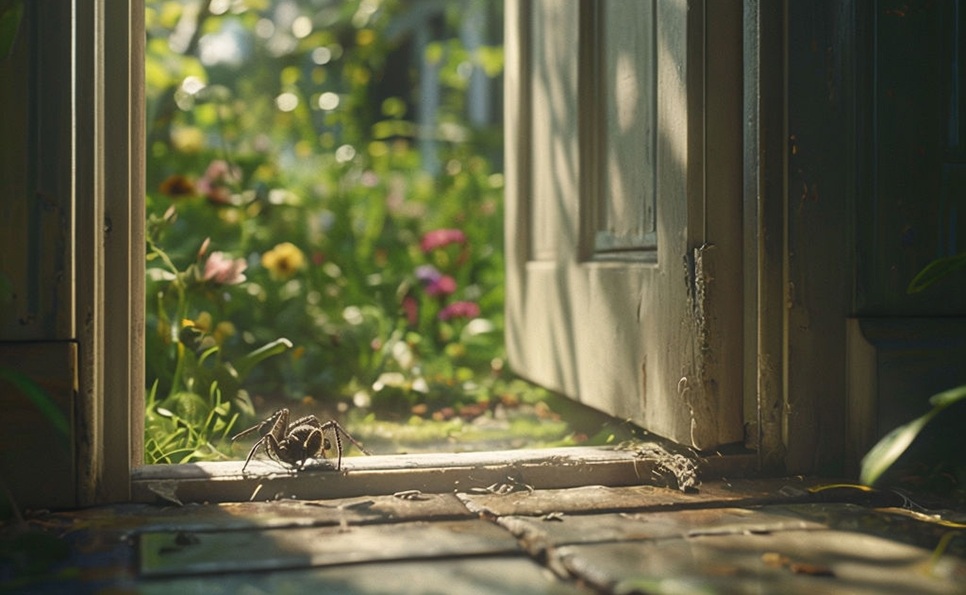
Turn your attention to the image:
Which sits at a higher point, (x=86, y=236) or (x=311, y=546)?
(x=86, y=236)

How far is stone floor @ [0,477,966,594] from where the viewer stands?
1171 millimetres

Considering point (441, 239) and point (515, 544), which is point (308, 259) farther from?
point (515, 544)

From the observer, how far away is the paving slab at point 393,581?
45.0 inches

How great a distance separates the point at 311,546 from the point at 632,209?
3.55 feet

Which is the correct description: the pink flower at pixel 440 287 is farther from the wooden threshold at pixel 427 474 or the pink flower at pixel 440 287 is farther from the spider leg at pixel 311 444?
the spider leg at pixel 311 444

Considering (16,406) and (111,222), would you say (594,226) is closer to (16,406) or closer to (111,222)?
(111,222)

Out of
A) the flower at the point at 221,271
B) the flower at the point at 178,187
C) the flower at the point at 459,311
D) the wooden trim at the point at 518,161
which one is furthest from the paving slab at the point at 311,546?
the flower at the point at 459,311

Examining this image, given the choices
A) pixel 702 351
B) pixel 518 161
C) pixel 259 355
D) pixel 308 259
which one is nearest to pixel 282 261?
pixel 308 259

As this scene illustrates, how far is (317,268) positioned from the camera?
10.9 feet

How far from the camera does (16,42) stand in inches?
60.1

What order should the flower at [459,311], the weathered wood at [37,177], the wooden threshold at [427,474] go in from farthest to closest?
the flower at [459,311] → the wooden threshold at [427,474] → the weathered wood at [37,177]

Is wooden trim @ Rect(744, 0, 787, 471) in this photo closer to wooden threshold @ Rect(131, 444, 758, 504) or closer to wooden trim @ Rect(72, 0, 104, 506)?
wooden threshold @ Rect(131, 444, 758, 504)

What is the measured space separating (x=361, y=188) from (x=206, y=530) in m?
2.69

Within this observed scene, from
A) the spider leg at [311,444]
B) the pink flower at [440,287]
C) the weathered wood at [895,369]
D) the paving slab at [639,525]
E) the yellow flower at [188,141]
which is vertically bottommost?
the paving slab at [639,525]
